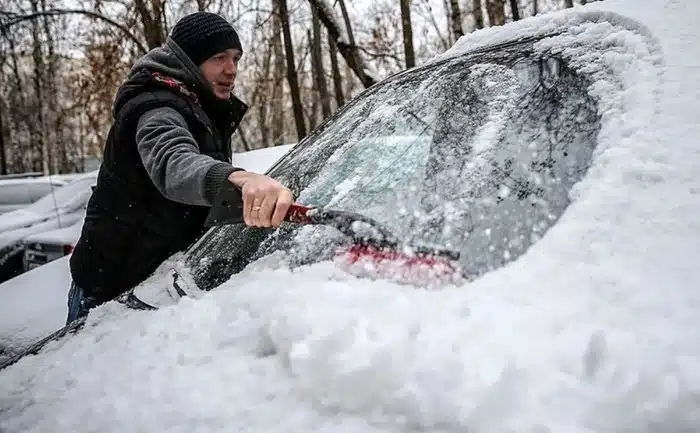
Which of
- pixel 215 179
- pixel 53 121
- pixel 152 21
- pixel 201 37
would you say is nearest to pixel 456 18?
pixel 152 21

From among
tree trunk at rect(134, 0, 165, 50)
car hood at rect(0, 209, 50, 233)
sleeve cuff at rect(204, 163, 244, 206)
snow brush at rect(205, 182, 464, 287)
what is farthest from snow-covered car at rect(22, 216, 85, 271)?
tree trunk at rect(134, 0, 165, 50)

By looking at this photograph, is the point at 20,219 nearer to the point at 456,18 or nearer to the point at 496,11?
the point at 456,18

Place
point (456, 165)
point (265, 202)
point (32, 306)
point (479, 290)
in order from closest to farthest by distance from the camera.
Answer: point (479, 290), point (265, 202), point (456, 165), point (32, 306)

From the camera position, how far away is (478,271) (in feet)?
3.68

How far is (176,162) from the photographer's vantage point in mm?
1567

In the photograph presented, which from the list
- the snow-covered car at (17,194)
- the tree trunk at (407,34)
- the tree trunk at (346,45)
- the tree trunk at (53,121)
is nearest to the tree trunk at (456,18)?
the tree trunk at (407,34)

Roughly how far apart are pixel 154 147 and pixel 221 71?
667mm

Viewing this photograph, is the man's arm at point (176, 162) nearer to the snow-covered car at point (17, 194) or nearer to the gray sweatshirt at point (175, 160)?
the gray sweatshirt at point (175, 160)

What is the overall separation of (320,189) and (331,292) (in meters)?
0.64

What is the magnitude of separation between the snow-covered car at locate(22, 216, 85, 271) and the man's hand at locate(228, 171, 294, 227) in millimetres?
3553

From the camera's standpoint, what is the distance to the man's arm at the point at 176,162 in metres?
1.45

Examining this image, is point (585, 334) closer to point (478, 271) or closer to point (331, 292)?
point (478, 271)

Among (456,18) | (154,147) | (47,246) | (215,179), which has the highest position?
(456,18)

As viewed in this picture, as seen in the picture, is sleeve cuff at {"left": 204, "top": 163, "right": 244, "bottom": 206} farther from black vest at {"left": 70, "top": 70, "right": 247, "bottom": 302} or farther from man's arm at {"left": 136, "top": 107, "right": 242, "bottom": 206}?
black vest at {"left": 70, "top": 70, "right": 247, "bottom": 302}
